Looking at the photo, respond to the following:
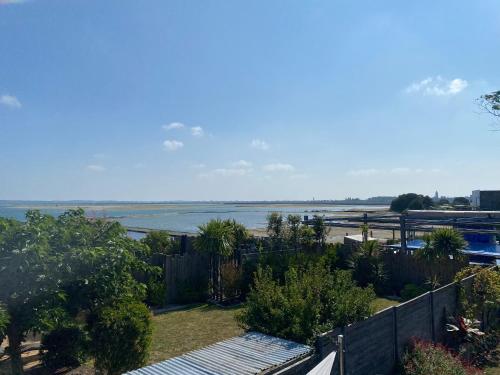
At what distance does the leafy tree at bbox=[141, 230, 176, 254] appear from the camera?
68.1ft

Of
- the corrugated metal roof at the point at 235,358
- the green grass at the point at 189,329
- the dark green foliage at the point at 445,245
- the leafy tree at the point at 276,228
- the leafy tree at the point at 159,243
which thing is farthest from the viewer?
the leafy tree at the point at 276,228

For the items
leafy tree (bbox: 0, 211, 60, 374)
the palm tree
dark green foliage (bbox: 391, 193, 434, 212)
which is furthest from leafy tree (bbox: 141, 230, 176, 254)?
→ dark green foliage (bbox: 391, 193, 434, 212)

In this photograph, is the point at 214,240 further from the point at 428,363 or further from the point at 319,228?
the point at 428,363

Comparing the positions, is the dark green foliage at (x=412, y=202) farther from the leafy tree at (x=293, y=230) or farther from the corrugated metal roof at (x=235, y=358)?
the corrugated metal roof at (x=235, y=358)

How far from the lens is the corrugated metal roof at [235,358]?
589cm

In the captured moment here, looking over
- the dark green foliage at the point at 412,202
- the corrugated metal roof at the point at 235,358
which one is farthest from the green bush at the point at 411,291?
the dark green foliage at the point at 412,202

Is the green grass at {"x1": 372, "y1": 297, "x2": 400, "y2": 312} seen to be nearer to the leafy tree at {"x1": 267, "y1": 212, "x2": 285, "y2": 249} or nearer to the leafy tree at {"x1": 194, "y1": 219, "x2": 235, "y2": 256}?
the leafy tree at {"x1": 194, "y1": 219, "x2": 235, "y2": 256}

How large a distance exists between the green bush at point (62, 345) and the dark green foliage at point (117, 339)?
262 mm

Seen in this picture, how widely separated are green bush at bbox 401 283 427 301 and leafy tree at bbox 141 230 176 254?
11.2 m

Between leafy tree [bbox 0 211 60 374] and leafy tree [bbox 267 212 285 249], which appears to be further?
leafy tree [bbox 267 212 285 249]

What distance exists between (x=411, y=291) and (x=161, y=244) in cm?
1217

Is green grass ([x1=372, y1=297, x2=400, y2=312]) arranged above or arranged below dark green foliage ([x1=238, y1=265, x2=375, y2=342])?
below

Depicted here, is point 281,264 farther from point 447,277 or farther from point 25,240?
point 25,240

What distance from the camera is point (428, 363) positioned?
26.2 ft
